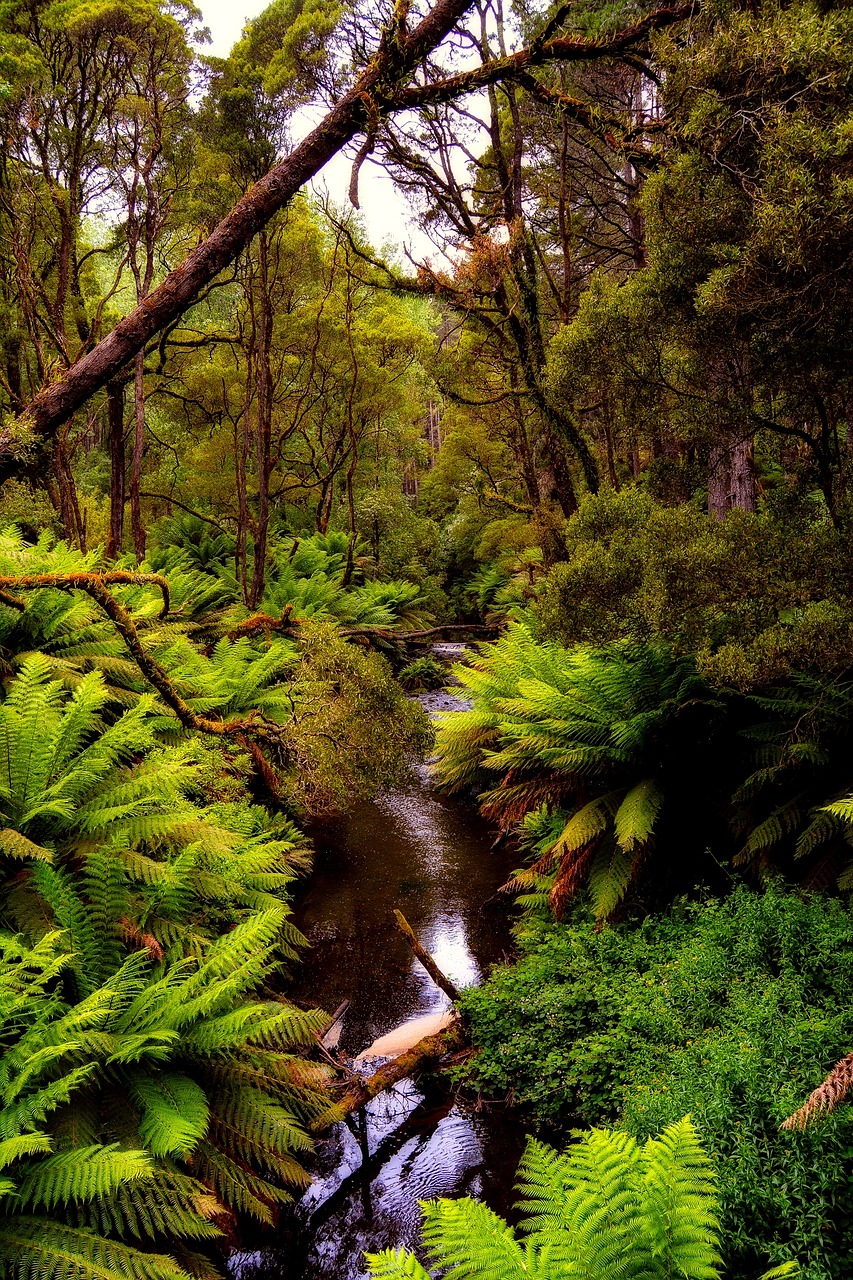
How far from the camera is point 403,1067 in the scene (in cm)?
471

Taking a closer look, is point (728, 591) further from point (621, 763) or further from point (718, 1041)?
point (718, 1041)

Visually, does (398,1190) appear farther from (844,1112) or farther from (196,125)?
(196,125)

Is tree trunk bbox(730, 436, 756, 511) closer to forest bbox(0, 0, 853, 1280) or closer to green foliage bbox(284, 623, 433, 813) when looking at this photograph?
forest bbox(0, 0, 853, 1280)

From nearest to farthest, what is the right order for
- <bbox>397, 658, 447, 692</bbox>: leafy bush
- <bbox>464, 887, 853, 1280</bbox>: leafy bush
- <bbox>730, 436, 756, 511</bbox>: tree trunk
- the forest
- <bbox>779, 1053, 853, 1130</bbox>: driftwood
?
<bbox>779, 1053, 853, 1130</bbox>: driftwood < <bbox>464, 887, 853, 1280</bbox>: leafy bush < the forest < <bbox>730, 436, 756, 511</bbox>: tree trunk < <bbox>397, 658, 447, 692</bbox>: leafy bush

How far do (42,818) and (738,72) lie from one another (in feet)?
18.7

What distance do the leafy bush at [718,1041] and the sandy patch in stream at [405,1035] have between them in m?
0.40

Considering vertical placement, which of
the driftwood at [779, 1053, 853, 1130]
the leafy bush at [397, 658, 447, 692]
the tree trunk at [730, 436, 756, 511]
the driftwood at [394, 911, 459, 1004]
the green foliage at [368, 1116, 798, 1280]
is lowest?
the driftwood at [394, 911, 459, 1004]

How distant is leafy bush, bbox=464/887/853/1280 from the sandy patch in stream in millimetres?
397

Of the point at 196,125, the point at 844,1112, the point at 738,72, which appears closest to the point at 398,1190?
the point at 844,1112

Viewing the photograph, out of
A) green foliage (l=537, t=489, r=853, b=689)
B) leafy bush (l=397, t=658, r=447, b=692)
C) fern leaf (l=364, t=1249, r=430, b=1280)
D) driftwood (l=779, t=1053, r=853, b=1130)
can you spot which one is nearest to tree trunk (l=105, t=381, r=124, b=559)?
leafy bush (l=397, t=658, r=447, b=692)

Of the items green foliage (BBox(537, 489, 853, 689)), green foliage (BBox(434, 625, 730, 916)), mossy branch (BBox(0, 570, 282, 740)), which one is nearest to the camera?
green foliage (BBox(537, 489, 853, 689))

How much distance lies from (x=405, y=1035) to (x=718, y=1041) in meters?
2.41

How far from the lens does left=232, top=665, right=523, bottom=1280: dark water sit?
12.7ft

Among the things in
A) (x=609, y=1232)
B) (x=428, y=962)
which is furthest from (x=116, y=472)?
(x=609, y=1232)
